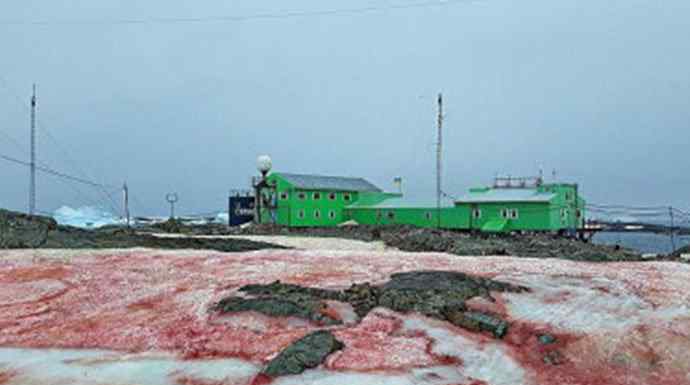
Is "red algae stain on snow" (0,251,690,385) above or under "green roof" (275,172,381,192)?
under

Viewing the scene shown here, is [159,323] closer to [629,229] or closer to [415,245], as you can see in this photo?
[415,245]

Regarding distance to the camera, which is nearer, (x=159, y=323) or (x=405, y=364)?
(x=405, y=364)

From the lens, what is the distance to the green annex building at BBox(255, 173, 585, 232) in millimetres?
42156

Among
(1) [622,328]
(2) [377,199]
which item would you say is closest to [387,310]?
(1) [622,328]

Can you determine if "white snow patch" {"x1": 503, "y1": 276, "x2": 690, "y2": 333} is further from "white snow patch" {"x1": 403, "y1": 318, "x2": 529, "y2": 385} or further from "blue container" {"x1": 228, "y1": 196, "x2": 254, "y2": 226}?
"blue container" {"x1": 228, "y1": 196, "x2": 254, "y2": 226}

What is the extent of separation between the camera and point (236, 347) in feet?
28.5

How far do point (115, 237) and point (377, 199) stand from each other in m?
30.1

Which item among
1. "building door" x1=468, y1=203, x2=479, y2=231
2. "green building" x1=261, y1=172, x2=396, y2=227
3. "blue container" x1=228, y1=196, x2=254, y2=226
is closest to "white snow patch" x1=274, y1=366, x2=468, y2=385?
"building door" x1=468, y1=203, x2=479, y2=231

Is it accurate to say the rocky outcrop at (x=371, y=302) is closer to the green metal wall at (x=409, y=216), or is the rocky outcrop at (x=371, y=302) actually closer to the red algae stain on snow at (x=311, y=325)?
the red algae stain on snow at (x=311, y=325)

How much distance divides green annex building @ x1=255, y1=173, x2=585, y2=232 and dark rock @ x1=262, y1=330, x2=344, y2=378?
34921mm

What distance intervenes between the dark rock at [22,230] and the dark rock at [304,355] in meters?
16.3

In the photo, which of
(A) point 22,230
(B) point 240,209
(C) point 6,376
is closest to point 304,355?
(C) point 6,376

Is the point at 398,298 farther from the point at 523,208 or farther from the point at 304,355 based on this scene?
the point at 523,208

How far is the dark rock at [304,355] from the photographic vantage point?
7.60 metres
